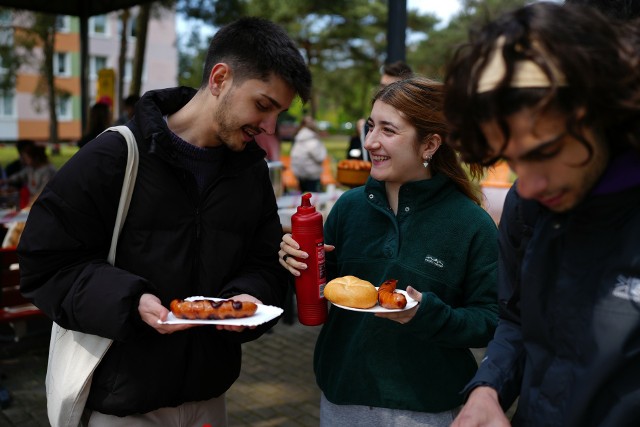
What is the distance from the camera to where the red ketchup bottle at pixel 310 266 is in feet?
7.20

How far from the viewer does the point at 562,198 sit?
126 cm

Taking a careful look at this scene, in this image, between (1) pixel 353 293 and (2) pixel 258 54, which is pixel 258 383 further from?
(2) pixel 258 54

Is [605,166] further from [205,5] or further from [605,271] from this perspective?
[205,5]

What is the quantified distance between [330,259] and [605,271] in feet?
4.25

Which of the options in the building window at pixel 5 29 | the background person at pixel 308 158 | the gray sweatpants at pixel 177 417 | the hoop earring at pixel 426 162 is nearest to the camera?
the gray sweatpants at pixel 177 417

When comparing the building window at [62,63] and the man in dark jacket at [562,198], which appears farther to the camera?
the building window at [62,63]

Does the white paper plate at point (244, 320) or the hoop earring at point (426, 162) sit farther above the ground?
the hoop earring at point (426, 162)

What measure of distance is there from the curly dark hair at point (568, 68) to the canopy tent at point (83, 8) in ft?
32.0

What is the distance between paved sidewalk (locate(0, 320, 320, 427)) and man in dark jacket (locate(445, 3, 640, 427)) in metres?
3.40

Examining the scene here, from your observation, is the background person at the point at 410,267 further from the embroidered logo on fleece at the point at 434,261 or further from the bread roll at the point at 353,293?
the bread roll at the point at 353,293

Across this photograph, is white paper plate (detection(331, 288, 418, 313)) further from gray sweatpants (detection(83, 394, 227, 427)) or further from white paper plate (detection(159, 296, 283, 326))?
gray sweatpants (detection(83, 394, 227, 427))

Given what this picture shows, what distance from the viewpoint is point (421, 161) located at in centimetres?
234

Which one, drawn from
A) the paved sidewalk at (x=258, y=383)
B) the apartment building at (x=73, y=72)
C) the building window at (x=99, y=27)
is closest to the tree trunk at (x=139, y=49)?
the paved sidewalk at (x=258, y=383)

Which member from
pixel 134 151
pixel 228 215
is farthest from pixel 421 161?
pixel 134 151
